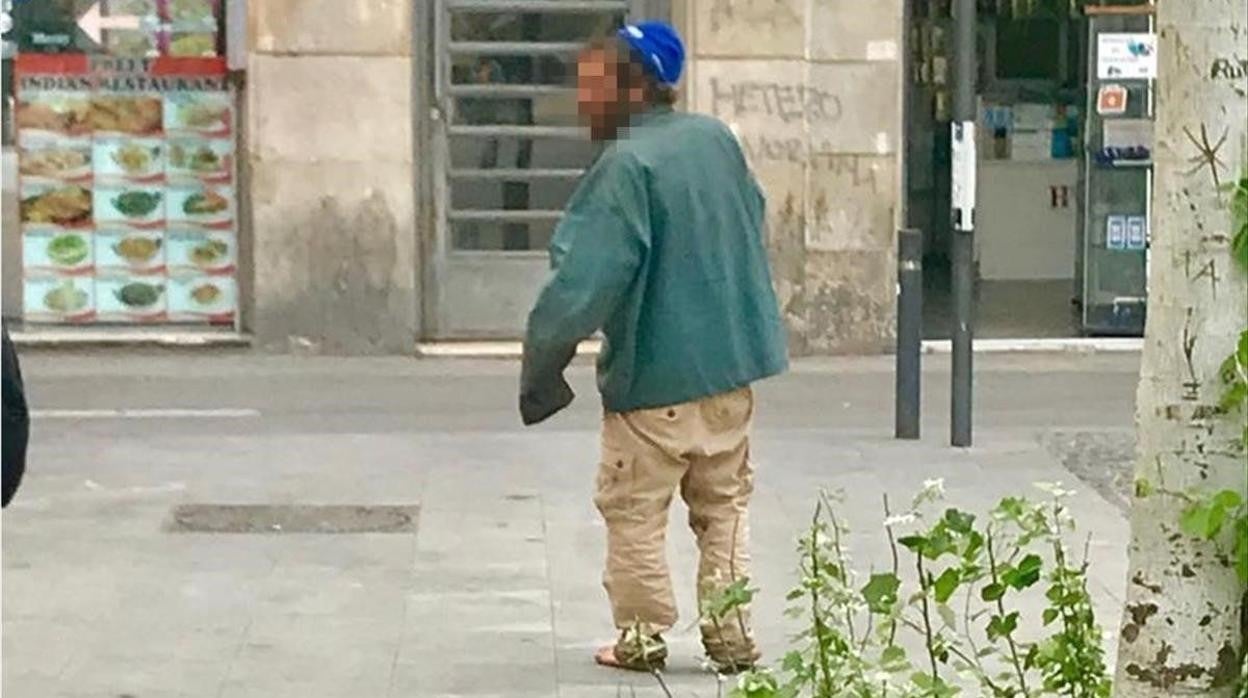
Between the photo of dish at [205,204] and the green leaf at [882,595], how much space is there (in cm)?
988

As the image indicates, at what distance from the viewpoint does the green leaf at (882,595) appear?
4777 millimetres

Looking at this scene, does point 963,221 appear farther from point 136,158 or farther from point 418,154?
point 136,158

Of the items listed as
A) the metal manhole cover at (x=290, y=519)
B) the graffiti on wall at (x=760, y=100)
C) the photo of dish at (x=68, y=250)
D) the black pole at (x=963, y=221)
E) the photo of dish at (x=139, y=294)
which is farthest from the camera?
the photo of dish at (x=139, y=294)

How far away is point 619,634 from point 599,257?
4.20 ft

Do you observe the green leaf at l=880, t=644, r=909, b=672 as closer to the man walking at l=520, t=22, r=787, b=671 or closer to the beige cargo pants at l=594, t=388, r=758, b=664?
the man walking at l=520, t=22, r=787, b=671

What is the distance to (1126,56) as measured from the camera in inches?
572

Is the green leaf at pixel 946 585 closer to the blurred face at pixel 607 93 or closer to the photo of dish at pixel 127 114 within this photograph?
the blurred face at pixel 607 93

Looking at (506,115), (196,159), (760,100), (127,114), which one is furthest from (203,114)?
(760,100)

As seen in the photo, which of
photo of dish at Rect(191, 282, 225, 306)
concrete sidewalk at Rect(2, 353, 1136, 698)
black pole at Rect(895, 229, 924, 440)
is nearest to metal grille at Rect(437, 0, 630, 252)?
Result: concrete sidewalk at Rect(2, 353, 1136, 698)

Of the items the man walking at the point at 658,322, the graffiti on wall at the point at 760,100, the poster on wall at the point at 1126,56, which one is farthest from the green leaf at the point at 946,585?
the poster on wall at the point at 1126,56

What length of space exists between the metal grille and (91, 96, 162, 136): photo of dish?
167cm

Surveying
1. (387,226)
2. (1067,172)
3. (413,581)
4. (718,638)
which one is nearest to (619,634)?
(718,638)

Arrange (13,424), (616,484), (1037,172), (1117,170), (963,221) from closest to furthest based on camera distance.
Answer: (13,424) < (616,484) < (963,221) < (1117,170) < (1037,172)

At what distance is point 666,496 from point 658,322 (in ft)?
1.60
